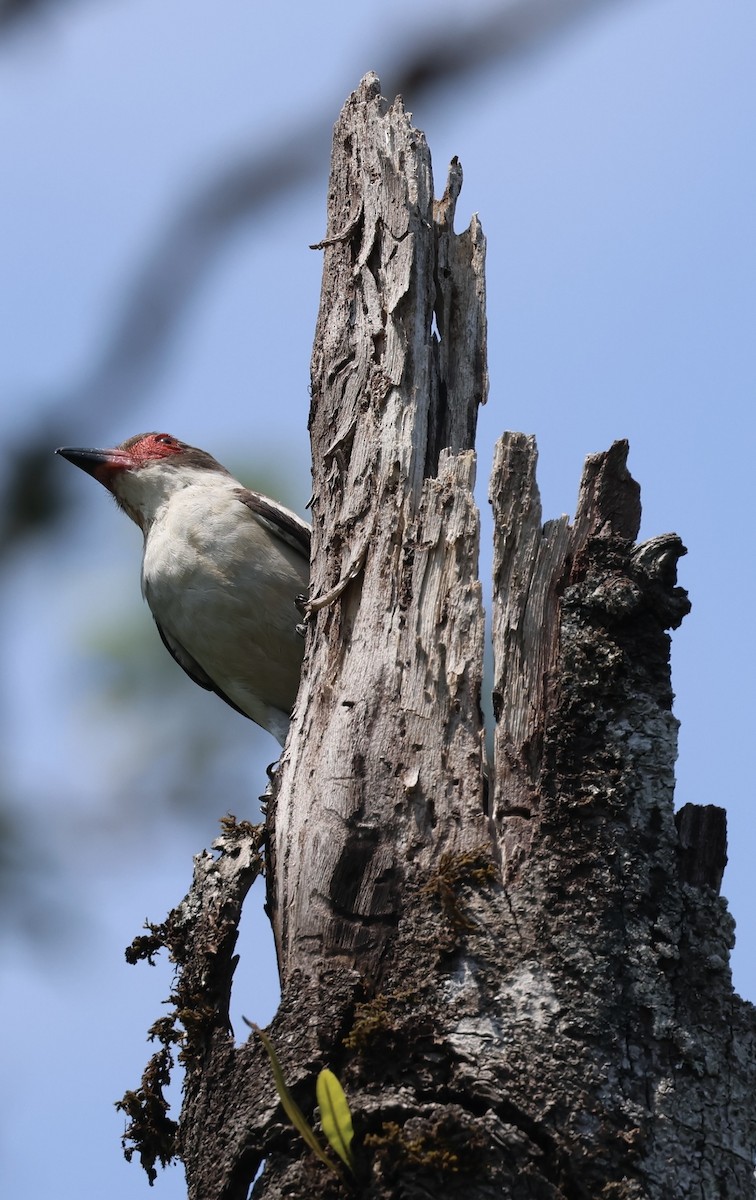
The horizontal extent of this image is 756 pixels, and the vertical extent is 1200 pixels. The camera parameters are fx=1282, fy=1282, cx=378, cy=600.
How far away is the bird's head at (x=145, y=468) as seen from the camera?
7.43 m

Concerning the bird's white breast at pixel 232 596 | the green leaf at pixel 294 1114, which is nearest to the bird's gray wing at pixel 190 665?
the bird's white breast at pixel 232 596

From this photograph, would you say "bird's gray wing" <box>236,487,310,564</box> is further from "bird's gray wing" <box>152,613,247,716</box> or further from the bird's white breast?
"bird's gray wing" <box>152,613,247,716</box>

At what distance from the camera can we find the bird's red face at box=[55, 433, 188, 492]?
7.62m

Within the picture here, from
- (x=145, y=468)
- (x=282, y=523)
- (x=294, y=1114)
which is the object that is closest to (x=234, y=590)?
(x=282, y=523)

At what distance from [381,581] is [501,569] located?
19.9 inches

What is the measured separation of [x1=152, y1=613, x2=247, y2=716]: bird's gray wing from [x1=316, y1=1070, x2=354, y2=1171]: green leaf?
4.13m

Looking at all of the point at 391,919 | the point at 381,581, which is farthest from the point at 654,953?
the point at 381,581

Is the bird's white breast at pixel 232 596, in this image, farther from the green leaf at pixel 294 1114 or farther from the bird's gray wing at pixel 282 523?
the green leaf at pixel 294 1114

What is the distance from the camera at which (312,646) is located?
174 inches

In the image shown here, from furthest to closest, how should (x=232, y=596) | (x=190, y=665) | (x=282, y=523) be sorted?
(x=190, y=665) < (x=282, y=523) < (x=232, y=596)

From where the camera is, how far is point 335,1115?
117 inches

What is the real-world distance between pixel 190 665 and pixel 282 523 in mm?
1077

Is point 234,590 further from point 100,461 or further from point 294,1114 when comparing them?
point 294,1114

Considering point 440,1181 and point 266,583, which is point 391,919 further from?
point 266,583
